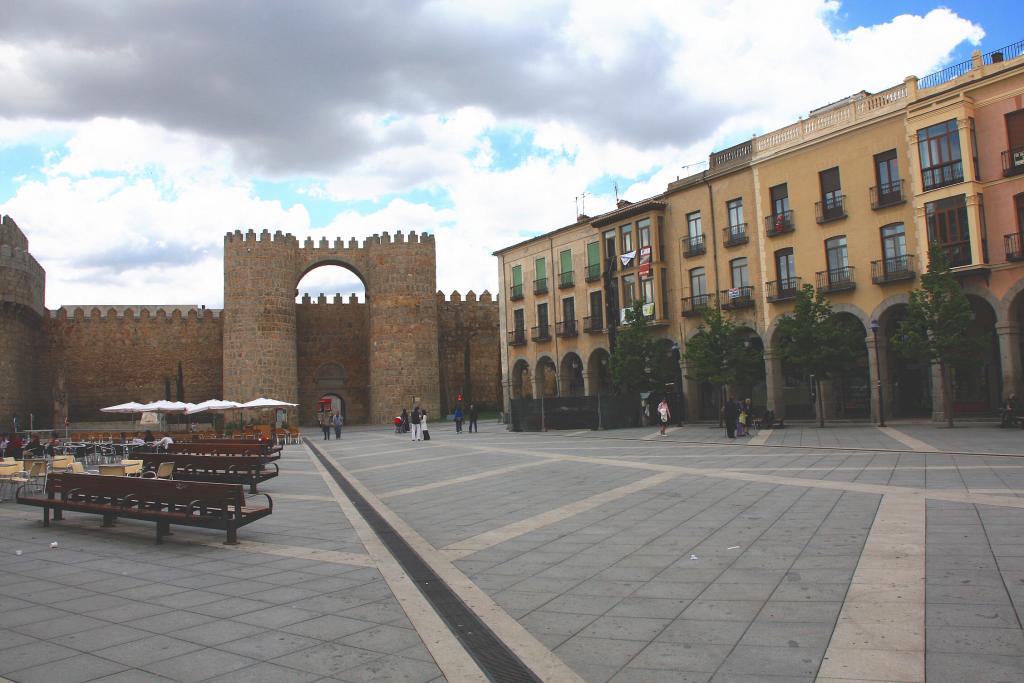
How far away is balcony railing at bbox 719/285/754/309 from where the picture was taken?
Result: 29812 mm

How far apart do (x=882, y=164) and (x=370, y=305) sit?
104 ft

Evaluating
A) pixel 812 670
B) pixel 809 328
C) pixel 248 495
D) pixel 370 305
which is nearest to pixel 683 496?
pixel 812 670

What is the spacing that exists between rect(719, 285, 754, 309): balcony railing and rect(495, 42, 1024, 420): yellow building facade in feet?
0.19

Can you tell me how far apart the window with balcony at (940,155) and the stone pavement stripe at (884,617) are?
20.9 meters

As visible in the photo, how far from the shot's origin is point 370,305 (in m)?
47.8

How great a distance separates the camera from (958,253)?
76.9 ft

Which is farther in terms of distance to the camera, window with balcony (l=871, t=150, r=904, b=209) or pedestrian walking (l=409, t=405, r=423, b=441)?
pedestrian walking (l=409, t=405, r=423, b=441)

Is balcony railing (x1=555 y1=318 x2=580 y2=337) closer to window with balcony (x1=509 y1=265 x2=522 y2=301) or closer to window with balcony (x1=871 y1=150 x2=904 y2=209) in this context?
window with balcony (x1=509 y1=265 x2=522 y2=301)

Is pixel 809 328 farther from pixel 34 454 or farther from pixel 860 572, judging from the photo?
pixel 34 454

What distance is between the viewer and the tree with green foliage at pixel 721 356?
89.7 ft

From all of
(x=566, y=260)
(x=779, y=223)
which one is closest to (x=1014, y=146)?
(x=779, y=223)

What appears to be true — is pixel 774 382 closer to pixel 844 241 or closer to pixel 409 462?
pixel 844 241

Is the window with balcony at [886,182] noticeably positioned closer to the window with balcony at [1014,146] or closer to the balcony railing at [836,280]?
the balcony railing at [836,280]

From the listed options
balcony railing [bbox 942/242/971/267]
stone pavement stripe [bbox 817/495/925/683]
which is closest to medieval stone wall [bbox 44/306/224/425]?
balcony railing [bbox 942/242/971/267]
